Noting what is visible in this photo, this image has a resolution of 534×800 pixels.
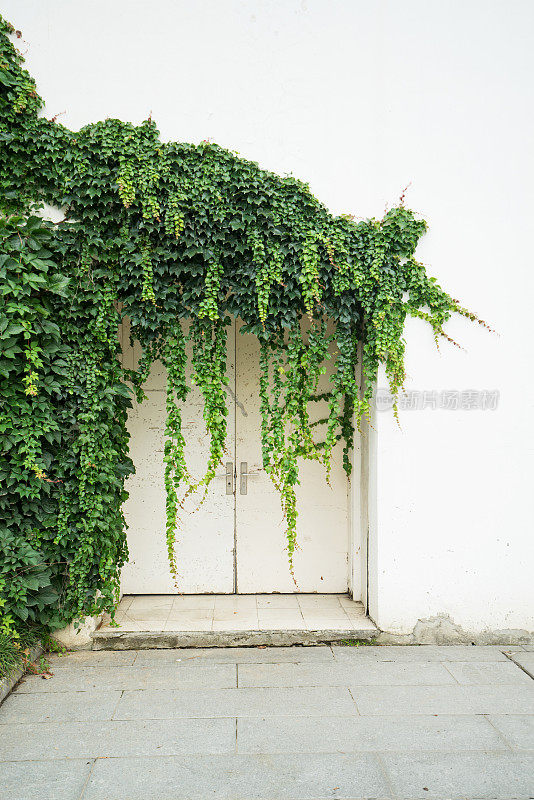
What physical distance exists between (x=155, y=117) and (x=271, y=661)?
3928 millimetres

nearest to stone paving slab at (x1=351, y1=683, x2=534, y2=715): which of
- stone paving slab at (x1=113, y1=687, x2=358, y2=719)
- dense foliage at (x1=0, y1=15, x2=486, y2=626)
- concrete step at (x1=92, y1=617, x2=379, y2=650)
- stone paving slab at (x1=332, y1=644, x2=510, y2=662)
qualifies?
stone paving slab at (x1=113, y1=687, x2=358, y2=719)

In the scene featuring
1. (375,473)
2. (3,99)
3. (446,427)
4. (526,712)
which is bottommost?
(526,712)

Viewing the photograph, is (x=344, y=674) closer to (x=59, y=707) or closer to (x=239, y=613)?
(x=239, y=613)

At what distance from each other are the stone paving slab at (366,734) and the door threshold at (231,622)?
96 cm

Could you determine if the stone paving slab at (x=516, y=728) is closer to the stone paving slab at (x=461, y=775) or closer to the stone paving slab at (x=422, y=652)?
the stone paving slab at (x=461, y=775)

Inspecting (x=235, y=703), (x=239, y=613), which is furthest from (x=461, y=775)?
(x=239, y=613)

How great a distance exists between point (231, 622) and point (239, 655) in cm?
35

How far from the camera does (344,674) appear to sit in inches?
145

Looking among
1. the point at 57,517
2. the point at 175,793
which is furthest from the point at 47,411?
the point at 175,793

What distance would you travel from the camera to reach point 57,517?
3896 millimetres

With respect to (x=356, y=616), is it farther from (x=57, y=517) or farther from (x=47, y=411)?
(x=47, y=411)

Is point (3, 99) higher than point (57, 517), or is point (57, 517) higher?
point (3, 99)

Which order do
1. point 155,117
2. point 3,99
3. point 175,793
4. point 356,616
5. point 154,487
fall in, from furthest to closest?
1. point 154,487
2. point 356,616
3. point 155,117
4. point 3,99
5. point 175,793

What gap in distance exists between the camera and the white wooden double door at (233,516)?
486 centimetres
